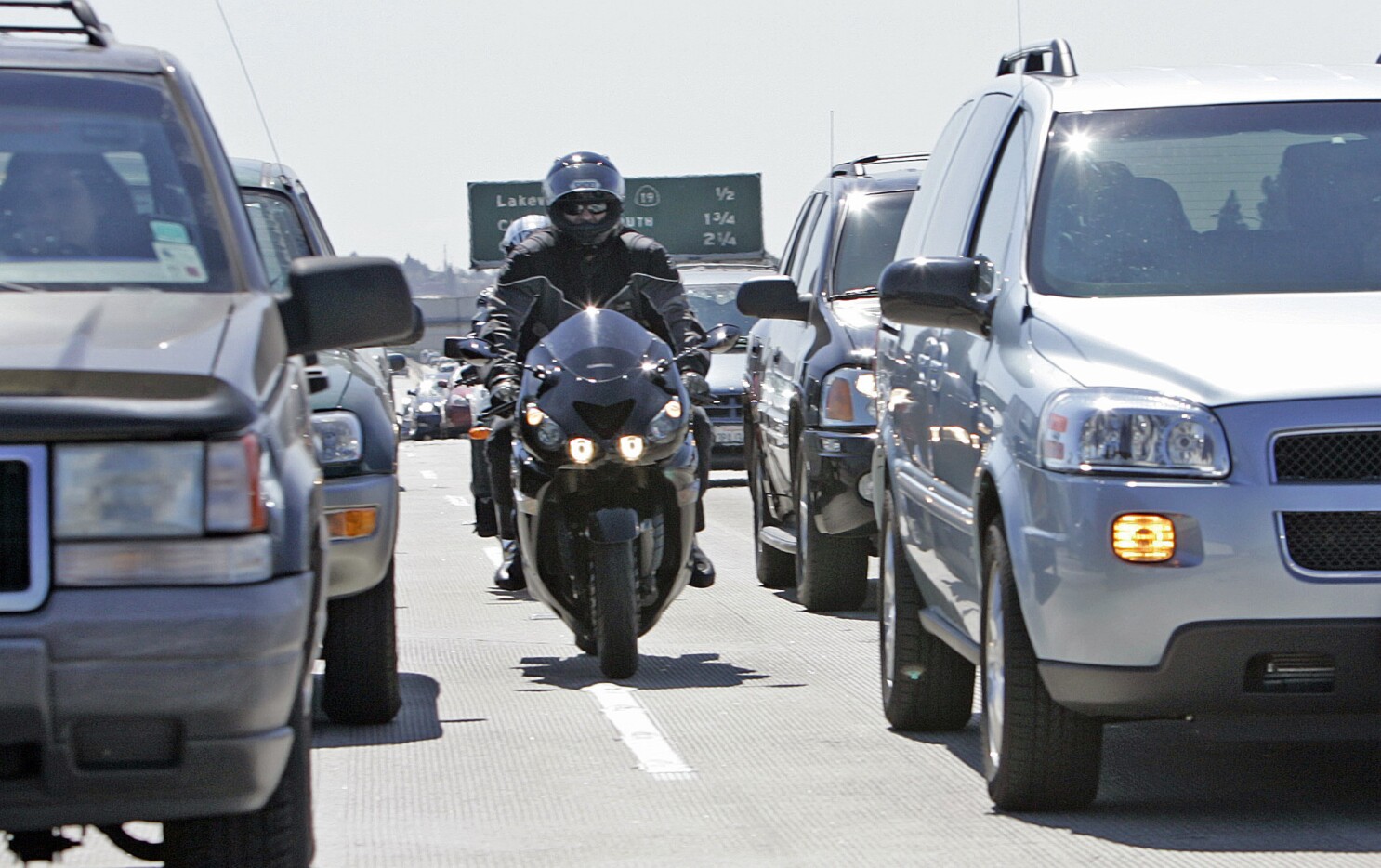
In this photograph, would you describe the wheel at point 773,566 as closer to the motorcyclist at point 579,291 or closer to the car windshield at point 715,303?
the motorcyclist at point 579,291

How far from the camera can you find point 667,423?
9141 mm

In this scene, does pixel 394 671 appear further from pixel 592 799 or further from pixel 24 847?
pixel 24 847

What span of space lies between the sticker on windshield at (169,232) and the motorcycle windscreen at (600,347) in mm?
4118

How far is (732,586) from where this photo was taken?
43.5ft

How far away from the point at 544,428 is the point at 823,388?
268 cm

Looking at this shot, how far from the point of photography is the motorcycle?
29.5 feet

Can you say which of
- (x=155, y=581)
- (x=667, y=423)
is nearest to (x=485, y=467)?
(x=667, y=423)

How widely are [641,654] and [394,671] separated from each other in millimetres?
2204

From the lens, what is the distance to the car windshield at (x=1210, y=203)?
6551 millimetres

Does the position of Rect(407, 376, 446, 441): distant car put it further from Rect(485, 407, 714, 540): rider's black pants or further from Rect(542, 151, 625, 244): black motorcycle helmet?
Rect(542, 151, 625, 244): black motorcycle helmet

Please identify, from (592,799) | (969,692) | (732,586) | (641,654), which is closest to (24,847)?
(592,799)

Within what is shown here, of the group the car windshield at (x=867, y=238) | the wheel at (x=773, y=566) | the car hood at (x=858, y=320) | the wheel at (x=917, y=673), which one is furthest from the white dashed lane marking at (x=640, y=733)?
the wheel at (x=773, y=566)

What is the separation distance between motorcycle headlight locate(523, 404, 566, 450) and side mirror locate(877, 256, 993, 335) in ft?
8.10

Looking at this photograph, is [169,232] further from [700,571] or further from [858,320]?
[858,320]
